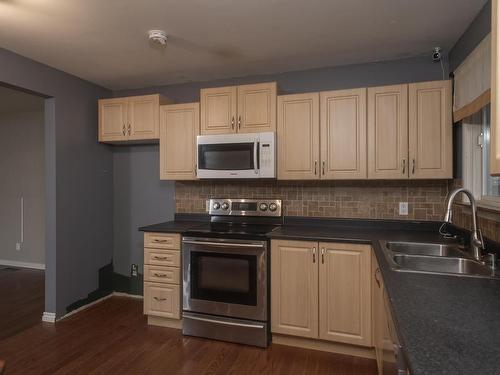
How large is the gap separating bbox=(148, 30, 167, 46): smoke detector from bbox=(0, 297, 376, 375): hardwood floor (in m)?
2.31

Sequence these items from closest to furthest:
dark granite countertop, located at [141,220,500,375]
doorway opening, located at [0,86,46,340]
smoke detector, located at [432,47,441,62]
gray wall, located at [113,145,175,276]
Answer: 1. dark granite countertop, located at [141,220,500,375]
2. smoke detector, located at [432,47,441,62]
3. gray wall, located at [113,145,175,276]
4. doorway opening, located at [0,86,46,340]

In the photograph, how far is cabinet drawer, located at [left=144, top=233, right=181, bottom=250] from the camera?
281 centimetres

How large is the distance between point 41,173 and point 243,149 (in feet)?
12.3

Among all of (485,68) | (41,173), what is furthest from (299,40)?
(41,173)

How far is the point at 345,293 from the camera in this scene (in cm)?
237

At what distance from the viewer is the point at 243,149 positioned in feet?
9.22

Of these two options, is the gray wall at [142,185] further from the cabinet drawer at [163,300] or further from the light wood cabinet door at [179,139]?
the cabinet drawer at [163,300]

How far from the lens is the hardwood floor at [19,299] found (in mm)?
2949

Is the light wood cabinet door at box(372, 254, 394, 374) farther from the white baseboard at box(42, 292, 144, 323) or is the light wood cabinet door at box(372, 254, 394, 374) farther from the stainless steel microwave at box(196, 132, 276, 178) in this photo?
the white baseboard at box(42, 292, 144, 323)

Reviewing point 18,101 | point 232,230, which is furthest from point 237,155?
point 18,101

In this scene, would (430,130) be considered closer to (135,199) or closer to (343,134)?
(343,134)

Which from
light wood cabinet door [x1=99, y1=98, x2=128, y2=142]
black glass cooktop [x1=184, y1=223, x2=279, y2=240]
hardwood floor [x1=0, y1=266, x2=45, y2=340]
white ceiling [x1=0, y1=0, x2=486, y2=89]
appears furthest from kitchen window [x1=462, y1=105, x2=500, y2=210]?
hardwood floor [x1=0, y1=266, x2=45, y2=340]

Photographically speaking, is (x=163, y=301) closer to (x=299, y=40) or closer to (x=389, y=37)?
(x=299, y=40)

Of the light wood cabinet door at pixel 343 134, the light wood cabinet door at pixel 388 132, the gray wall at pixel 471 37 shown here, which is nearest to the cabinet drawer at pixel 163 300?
the light wood cabinet door at pixel 343 134
